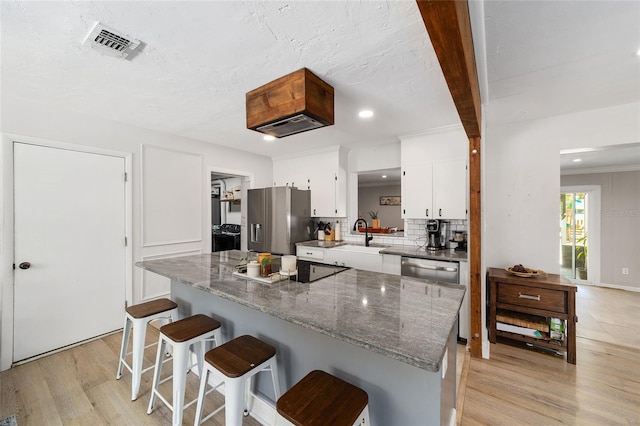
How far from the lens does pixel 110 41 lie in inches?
60.9

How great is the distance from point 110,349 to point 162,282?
2.85ft

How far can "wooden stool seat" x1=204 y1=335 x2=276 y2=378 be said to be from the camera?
1.34 m

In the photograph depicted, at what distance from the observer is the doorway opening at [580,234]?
16.0 ft

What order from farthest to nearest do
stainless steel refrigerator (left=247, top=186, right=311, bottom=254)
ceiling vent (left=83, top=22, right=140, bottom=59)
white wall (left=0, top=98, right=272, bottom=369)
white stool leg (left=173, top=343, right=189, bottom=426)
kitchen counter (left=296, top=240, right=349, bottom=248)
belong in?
stainless steel refrigerator (left=247, top=186, right=311, bottom=254) < kitchen counter (left=296, top=240, right=349, bottom=248) < white wall (left=0, top=98, right=272, bottom=369) < white stool leg (left=173, top=343, right=189, bottom=426) < ceiling vent (left=83, top=22, right=140, bottom=59)

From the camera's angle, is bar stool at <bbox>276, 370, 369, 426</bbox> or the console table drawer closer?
bar stool at <bbox>276, 370, 369, 426</bbox>

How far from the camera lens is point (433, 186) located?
127 inches

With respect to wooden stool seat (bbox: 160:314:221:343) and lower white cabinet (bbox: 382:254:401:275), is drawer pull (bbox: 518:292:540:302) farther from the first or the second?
wooden stool seat (bbox: 160:314:221:343)

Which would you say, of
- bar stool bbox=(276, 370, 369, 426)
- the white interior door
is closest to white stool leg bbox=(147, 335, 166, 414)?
bar stool bbox=(276, 370, 369, 426)

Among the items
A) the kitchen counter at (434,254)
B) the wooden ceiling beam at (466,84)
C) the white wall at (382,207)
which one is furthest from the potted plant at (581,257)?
the wooden ceiling beam at (466,84)

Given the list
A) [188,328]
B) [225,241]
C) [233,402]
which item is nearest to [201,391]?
[233,402]

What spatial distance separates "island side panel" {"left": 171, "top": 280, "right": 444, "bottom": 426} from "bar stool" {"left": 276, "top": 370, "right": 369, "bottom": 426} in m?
0.12

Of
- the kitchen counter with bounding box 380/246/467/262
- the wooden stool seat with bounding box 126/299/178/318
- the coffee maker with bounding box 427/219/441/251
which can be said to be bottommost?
the wooden stool seat with bounding box 126/299/178/318

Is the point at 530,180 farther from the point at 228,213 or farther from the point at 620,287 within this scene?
the point at 228,213

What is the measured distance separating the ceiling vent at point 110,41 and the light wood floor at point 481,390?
2380 millimetres
